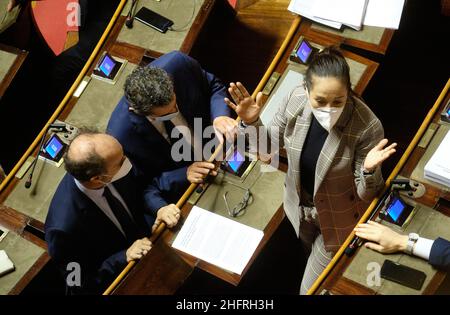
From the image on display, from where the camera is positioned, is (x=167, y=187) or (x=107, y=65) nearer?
(x=167, y=187)

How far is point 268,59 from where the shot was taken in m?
4.23

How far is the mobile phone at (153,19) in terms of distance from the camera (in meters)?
3.58

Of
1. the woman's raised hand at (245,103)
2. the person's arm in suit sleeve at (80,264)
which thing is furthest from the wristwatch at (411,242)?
the person's arm in suit sleeve at (80,264)

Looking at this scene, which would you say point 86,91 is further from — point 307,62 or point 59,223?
point 307,62

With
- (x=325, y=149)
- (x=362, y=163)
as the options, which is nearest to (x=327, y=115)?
(x=325, y=149)

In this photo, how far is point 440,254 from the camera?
2.42 m

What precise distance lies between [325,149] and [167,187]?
3.01 feet

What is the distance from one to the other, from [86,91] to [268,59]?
1301 mm

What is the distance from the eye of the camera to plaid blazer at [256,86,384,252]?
95.8 inches

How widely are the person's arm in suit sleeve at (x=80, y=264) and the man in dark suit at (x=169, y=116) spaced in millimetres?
508

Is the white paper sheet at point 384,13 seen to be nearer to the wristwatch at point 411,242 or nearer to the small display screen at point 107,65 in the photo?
the wristwatch at point 411,242

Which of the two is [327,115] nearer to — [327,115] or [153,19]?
[327,115]

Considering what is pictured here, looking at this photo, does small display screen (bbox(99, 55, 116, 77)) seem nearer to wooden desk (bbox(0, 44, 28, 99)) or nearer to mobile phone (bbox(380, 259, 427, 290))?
wooden desk (bbox(0, 44, 28, 99))
